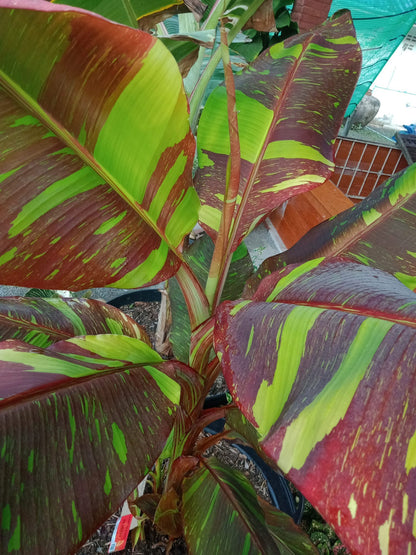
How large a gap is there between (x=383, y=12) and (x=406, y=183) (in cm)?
138

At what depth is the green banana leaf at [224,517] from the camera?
47 cm

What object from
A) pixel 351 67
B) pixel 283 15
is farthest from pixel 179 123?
pixel 283 15

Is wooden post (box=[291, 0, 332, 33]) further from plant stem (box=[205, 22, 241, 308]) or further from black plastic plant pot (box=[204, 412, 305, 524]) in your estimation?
black plastic plant pot (box=[204, 412, 305, 524])

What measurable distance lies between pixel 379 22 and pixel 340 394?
1818 mm

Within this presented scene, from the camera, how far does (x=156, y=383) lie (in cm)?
38

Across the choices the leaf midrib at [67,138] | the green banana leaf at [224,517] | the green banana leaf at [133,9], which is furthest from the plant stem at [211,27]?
the green banana leaf at [224,517]

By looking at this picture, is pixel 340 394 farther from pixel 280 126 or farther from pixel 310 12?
pixel 310 12

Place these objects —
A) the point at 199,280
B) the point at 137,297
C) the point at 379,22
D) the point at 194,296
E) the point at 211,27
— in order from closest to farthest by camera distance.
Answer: the point at 194,296 < the point at 211,27 < the point at 199,280 < the point at 137,297 < the point at 379,22

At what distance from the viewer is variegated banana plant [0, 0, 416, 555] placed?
0.74ft

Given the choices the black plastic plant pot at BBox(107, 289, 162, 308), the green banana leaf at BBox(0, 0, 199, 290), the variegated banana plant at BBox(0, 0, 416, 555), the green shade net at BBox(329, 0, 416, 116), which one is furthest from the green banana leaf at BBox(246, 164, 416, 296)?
the green shade net at BBox(329, 0, 416, 116)

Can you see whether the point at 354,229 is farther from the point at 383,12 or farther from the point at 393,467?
the point at 383,12

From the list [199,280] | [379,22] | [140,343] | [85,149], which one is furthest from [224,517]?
[379,22]

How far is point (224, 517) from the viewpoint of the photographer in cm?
50

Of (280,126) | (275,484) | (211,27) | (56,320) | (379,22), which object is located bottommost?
(275,484)
